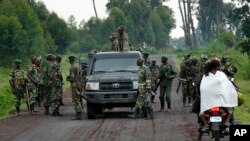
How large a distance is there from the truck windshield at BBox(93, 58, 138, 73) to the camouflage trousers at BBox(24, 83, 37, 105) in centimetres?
274

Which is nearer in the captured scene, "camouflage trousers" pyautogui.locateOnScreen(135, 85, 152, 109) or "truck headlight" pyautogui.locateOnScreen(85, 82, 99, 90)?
"camouflage trousers" pyautogui.locateOnScreen(135, 85, 152, 109)

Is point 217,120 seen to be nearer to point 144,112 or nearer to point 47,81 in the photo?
point 144,112

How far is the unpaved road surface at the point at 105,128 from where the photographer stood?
15.1 meters

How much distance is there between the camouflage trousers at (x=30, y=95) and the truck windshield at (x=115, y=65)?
Result: 274 cm

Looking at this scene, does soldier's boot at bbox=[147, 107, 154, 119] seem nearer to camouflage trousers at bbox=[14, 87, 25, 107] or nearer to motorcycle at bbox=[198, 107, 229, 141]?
camouflage trousers at bbox=[14, 87, 25, 107]

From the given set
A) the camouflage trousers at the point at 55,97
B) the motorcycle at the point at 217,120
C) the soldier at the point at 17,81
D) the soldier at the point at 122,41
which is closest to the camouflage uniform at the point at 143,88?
the camouflage trousers at the point at 55,97

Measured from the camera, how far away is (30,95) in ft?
73.7

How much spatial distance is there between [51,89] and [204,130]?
376 inches

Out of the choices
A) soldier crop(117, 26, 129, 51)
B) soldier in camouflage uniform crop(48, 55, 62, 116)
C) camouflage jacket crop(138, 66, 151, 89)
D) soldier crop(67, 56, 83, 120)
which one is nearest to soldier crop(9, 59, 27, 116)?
soldier in camouflage uniform crop(48, 55, 62, 116)

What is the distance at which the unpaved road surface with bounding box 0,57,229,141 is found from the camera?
593 inches

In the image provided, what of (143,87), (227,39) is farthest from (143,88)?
(227,39)

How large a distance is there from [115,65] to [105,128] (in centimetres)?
423

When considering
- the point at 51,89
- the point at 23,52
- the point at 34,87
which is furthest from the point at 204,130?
the point at 23,52

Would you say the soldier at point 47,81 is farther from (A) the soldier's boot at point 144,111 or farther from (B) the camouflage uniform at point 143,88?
(B) the camouflage uniform at point 143,88
